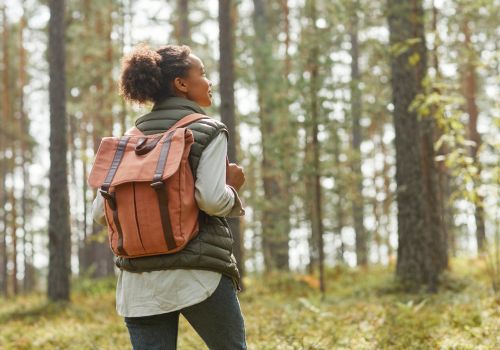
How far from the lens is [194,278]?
2.99m

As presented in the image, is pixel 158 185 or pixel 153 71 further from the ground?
pixel 153 71

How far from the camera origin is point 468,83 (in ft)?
78.2

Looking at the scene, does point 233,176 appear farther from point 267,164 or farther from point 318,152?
point 267,164

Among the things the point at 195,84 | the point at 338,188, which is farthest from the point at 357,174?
the point at 195,84

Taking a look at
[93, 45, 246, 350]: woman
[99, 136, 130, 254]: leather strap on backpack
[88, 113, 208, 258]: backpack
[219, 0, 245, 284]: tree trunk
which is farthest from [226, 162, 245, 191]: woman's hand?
[219, 0, 245, 284]: tree trunk

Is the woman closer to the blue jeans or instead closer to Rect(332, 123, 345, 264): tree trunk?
the blue jeans

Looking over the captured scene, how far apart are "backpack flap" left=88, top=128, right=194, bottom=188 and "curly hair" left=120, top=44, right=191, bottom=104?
255mm

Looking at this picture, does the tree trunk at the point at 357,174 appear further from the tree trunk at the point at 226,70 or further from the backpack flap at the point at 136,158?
the backpack flap at the point at 136,158

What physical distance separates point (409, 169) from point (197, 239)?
907 cm

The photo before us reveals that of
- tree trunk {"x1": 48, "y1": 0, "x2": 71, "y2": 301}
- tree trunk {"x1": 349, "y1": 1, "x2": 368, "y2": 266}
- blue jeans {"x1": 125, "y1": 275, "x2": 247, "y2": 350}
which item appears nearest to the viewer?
blue jeans {"x1": 125, "y1": 275, "x2": 247, "y2": 350}

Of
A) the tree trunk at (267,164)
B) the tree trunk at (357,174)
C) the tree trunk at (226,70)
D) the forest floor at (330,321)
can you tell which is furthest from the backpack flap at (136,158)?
the tree trunk at (357,174)

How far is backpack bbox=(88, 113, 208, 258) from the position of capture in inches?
116

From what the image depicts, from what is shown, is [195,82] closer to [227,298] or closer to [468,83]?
[227,298]

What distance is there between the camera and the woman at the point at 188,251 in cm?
298
